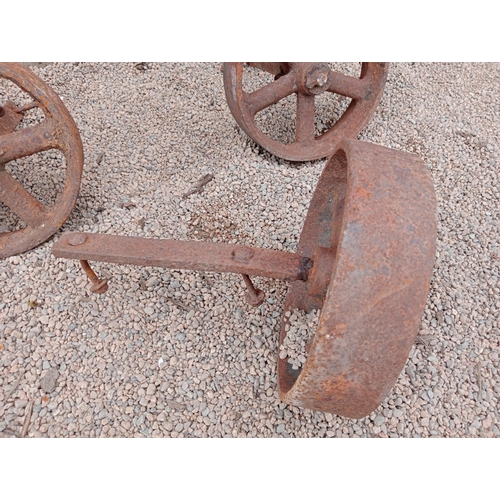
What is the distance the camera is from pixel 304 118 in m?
2.74

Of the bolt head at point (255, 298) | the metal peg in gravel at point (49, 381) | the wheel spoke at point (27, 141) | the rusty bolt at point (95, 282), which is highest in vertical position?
the wheel spoke at point (27, 141)

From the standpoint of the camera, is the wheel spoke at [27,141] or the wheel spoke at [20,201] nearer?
the wheel spoke at [27,141]

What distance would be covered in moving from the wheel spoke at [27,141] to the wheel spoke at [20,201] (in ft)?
0.43

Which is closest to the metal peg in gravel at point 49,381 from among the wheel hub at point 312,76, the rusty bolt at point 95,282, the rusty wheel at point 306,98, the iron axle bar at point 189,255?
the rusty bolt at point 95,282

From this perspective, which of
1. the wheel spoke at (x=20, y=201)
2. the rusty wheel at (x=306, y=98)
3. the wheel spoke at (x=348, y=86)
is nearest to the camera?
the wheel spoke at (x=20, y=201)

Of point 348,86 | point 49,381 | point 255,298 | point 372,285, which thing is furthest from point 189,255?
point 348,86

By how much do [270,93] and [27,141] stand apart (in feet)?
4.52

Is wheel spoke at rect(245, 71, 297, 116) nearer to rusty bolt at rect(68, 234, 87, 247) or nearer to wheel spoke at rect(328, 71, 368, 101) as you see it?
wheel spoke at rect(328, 71, 368, 101)

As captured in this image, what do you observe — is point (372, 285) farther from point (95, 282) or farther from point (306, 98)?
point (306, 98)

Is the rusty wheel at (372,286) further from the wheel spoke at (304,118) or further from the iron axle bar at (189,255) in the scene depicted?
the wheel spoke at (304,118)

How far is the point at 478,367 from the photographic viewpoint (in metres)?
Result: 1.93

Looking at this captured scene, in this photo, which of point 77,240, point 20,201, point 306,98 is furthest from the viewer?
point 306,98

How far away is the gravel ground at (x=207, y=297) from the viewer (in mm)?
1834

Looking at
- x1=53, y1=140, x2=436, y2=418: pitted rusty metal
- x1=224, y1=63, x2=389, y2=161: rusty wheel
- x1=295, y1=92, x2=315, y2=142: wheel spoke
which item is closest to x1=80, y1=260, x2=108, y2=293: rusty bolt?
x1=53, y1=140, x2=436, y2=418: pitted rusty metal
